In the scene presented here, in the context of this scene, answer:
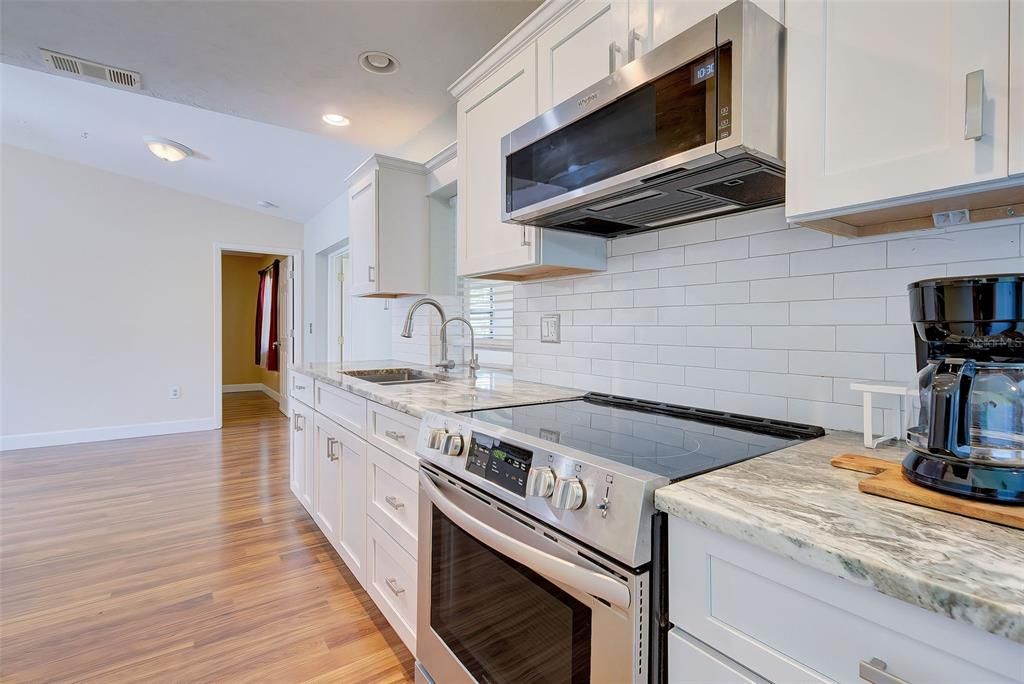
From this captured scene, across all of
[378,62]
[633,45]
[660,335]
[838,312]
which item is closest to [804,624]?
[838,312]

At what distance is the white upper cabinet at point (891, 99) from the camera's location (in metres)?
0.70

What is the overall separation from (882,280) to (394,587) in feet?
5.56

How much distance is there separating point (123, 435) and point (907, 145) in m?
6.28

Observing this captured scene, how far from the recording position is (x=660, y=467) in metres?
0.86

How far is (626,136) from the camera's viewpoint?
1.16 meters

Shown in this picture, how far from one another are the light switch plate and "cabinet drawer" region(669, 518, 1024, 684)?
4.13 ft

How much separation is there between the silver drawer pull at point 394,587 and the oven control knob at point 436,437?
62 centimetres

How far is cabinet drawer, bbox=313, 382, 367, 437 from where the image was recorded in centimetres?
194

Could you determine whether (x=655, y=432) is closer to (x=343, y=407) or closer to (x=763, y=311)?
(x=763, y=311)

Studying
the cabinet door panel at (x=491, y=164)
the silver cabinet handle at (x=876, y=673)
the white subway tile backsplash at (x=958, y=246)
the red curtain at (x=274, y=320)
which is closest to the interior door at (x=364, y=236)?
the cabinet door panel at (x=491, y=164)

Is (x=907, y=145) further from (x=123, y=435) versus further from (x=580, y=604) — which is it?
(x=123, y=435)

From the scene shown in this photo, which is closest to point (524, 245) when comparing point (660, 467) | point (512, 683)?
point (660, 467)

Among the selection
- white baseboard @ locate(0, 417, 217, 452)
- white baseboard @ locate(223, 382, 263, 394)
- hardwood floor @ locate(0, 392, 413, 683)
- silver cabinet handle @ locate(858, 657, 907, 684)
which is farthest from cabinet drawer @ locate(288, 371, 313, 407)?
white baseboard @ locate(223, 382, 263, 394)

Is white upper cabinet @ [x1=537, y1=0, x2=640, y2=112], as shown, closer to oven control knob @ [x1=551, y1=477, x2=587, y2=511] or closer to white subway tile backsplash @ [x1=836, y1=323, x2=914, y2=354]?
white subway tile backsplash @ [x1=836, y1=323, x2=914, y2=354]
